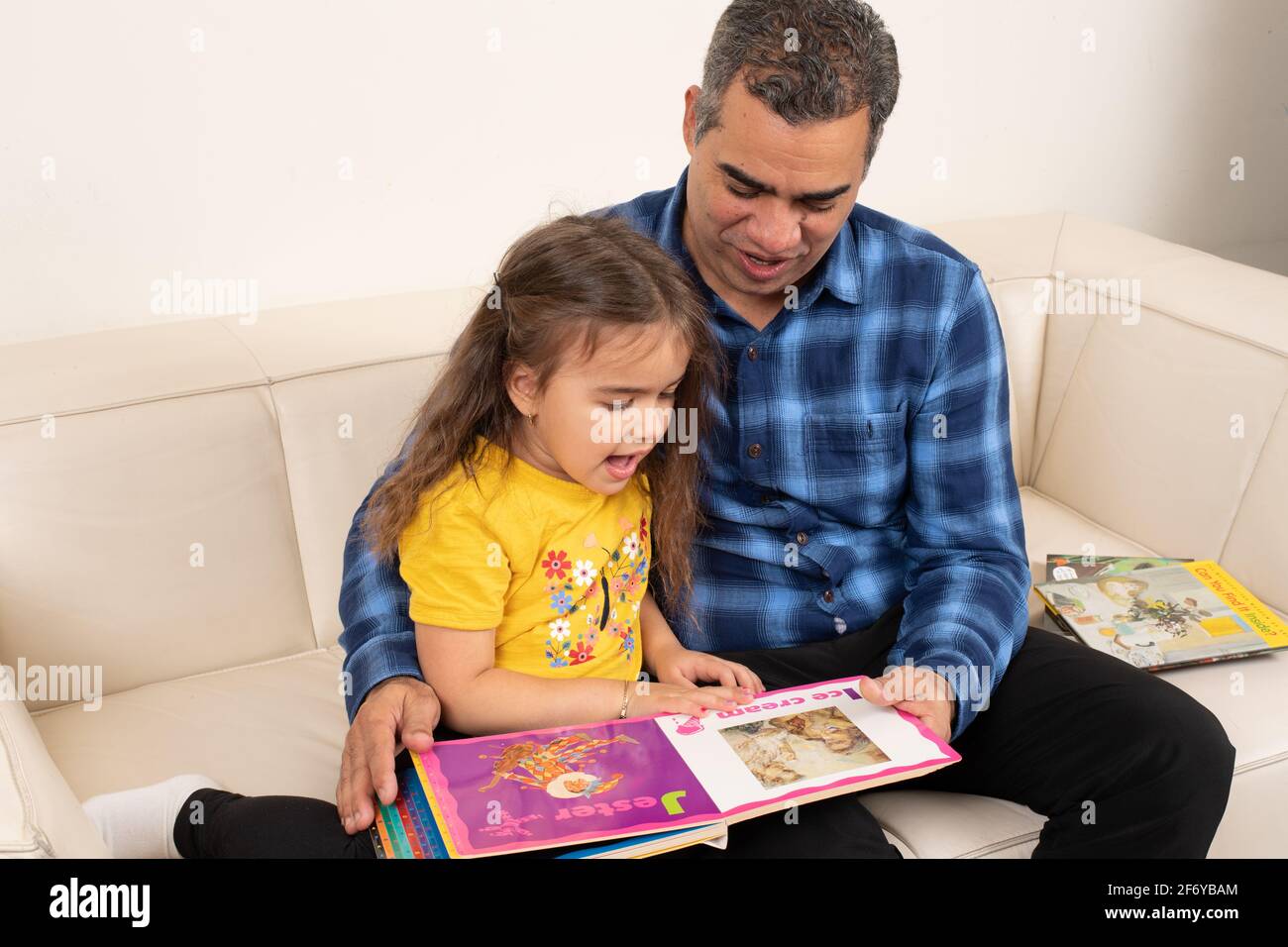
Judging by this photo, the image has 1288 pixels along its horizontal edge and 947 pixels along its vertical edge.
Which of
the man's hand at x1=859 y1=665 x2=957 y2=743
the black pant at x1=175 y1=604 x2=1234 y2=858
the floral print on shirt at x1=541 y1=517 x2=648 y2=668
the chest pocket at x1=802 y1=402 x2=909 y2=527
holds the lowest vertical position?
the black pant at x1=175 y1=604 x2=1234 y2=858

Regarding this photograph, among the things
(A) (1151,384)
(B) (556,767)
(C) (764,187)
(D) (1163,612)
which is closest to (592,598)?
(B) (556,767)

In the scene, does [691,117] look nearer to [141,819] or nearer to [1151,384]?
[1151,384]

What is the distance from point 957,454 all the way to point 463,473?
0.62 metres

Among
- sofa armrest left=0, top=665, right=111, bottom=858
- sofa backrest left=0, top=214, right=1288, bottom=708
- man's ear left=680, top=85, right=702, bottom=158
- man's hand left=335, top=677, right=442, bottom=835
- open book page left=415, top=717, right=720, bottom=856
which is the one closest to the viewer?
sofa armrest left=0, top=665, right=111, bottom=858

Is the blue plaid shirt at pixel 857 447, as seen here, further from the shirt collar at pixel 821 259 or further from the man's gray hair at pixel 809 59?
the man's gray hair at pixel 809 59

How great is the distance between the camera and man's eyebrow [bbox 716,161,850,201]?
1.37m

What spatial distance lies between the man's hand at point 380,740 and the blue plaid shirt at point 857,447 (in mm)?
213

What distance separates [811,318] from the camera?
152cm

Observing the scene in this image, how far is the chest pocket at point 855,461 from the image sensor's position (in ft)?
4.99

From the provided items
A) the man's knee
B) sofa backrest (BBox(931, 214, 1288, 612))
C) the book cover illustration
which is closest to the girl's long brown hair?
the man's knee

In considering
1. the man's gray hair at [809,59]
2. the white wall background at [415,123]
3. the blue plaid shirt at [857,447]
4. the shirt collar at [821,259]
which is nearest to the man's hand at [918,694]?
the blue plaid shirt at [857,447]

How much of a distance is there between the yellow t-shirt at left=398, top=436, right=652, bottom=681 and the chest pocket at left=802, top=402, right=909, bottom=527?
23 cm

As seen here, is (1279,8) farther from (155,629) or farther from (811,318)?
(155,629)

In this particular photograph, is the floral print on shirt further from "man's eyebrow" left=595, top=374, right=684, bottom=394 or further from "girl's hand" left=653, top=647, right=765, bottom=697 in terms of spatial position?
"man's eyebrow" left=595, top=374, right=684, bottom=394
